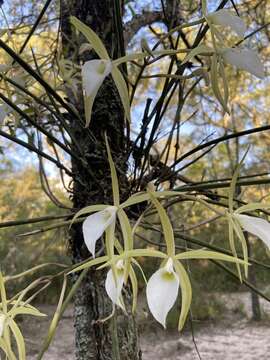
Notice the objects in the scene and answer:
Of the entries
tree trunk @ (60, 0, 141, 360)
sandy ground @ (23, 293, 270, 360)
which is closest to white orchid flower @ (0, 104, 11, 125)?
tree trunk @ (60, 0, 141, 360)

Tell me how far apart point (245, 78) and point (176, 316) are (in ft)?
4.65

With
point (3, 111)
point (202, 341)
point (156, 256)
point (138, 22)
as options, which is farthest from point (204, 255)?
point (202, 341)

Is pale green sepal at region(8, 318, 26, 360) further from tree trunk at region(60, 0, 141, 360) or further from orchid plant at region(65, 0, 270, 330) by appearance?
tree trunk at region(60, 0, 141, 360)

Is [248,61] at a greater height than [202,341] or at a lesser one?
greater

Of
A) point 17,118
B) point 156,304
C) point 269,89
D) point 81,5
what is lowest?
point 156,304

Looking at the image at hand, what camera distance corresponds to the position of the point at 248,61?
23 centimetres

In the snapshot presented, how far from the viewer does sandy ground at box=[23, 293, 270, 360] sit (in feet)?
7.47

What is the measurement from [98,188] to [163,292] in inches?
8.9

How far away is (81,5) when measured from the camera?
1.56 feet

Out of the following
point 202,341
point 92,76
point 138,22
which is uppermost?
point 138,22

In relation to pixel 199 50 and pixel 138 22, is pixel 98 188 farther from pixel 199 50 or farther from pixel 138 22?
pixel 138 22

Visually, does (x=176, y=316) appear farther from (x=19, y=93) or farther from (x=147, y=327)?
(x=19, y=93)

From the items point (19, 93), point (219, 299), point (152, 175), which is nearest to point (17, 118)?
point (19, 93)

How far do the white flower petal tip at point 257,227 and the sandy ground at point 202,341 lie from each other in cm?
204
